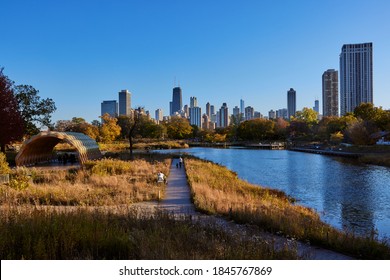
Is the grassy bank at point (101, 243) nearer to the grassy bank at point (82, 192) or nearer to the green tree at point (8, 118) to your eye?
the grassy bank at point (82, 192)

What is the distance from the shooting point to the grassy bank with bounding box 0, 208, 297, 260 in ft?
16.1

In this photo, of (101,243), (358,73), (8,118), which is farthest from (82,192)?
(358,73)

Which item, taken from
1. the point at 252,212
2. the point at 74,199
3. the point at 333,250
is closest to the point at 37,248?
the point at 333,250

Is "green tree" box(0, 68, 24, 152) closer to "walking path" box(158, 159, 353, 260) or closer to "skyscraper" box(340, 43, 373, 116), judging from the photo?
"walking path" box(158, 159, 353, 260)

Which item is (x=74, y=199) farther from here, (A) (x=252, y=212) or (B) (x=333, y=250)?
(B) (x=333, y=250)

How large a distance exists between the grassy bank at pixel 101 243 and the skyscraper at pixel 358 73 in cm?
18376

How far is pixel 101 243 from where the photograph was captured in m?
5.58

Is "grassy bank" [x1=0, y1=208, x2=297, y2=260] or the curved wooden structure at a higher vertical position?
the curved wooden structure

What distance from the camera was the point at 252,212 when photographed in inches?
383

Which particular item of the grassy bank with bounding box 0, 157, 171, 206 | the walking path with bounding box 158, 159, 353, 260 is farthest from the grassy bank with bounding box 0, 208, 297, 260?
the grassy bank with bounding box 0, 157, 171, 206

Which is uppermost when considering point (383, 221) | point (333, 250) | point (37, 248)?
point (37, 248)

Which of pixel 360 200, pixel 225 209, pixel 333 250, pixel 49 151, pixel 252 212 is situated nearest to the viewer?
pixel 333 250

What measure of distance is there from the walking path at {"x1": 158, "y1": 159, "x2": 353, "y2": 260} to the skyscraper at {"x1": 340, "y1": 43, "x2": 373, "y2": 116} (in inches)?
6922
